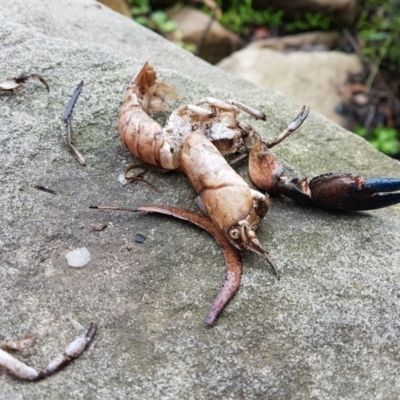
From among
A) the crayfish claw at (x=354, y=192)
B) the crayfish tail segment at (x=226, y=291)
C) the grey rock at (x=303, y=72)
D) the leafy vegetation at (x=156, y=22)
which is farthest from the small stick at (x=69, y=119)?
the leafy vegetation at (x=156, y=22)

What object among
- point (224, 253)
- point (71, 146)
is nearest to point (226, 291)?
point (224, 253)

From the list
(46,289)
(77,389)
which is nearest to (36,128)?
(46,289)

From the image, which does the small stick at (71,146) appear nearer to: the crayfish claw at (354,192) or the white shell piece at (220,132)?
the white shell piece at (220,132)

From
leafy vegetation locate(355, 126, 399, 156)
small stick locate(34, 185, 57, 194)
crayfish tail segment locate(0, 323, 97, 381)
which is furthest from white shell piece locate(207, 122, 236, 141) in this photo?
leafy vegetation locate(355, 126, 399, 156)

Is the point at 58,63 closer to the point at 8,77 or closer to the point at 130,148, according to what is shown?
the point at 8,77

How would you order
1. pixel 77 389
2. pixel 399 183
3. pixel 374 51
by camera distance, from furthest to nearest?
pixel 374 51
pixel 399 183
pixel 77 389

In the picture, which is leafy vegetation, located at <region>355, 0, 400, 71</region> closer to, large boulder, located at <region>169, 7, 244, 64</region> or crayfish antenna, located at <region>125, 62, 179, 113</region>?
large boulder, located at <region>169, 7, 244, 64</region>
